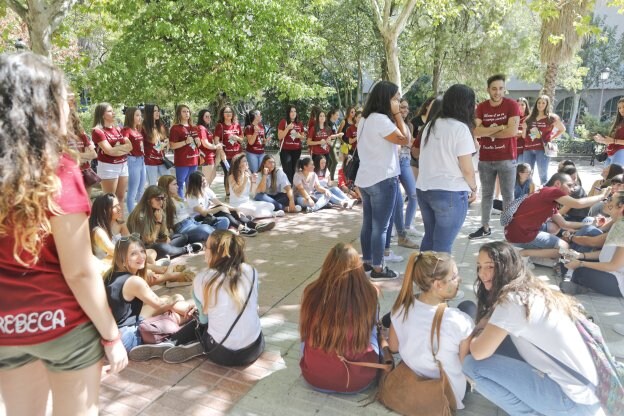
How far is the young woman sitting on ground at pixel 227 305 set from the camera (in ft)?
10.1

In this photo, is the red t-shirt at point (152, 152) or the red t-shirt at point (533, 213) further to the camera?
the red t-shirt at point (152, 152)

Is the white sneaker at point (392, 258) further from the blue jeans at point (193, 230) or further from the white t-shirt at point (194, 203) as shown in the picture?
the white t-shirt at point (194, 203)

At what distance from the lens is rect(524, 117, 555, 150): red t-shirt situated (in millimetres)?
7445

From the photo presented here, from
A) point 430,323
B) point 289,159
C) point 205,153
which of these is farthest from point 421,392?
point 289,159

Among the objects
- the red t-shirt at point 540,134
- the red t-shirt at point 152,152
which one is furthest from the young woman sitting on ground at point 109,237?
the red t-shirt at point 540,134

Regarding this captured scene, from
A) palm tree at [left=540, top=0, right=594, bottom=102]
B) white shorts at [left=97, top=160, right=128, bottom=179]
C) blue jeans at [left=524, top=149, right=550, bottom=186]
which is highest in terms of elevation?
palm tree at [left=540, top=0, right=594, bottom=102]

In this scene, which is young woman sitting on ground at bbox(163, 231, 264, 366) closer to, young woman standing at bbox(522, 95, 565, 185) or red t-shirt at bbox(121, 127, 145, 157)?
red t-shirt at bbox(121, 127, 145, 157)

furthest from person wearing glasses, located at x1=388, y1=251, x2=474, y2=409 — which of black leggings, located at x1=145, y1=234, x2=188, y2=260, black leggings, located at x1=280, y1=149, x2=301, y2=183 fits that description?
black leggings, located at x1=280, y1=149, x2=301, y2=183

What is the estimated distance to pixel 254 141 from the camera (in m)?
8.62

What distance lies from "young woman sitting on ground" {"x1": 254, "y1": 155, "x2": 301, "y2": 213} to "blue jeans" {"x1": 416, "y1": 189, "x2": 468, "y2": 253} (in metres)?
3.93

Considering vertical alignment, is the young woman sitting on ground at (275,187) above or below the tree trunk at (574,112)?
below

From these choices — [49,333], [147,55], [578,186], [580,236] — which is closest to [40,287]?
[49,333]

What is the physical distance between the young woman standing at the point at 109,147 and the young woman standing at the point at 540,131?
612cm

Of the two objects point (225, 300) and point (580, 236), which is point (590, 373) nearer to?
point (225, 300)
